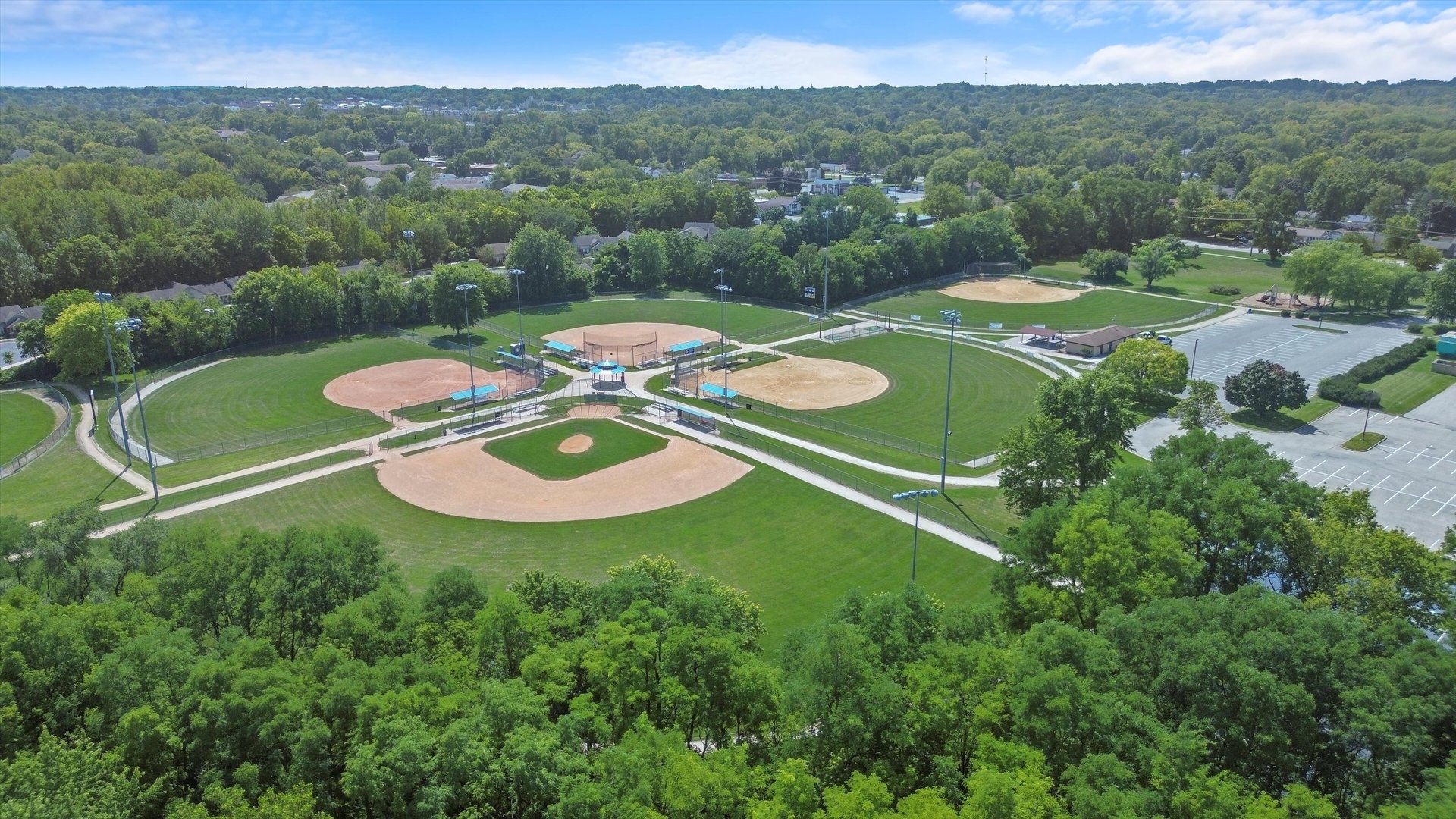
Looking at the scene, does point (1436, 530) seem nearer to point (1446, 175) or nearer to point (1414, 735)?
point (1414, 735)

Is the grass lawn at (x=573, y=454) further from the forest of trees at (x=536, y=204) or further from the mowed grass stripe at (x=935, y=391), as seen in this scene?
the forest of trees at (x=536, y=204)

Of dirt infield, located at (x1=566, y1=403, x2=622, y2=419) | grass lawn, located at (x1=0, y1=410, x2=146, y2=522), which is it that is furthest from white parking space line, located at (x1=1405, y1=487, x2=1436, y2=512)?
grass lawn, located at (x1=0, y1=410, x2=146, y2=522)

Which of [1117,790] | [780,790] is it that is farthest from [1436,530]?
[780,790]

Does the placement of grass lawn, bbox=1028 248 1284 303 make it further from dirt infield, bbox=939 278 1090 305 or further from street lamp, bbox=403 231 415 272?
street lamp, bbox=403 231 415 272

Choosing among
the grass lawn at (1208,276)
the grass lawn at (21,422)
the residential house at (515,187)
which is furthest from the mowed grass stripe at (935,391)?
the residential house at (515,187)

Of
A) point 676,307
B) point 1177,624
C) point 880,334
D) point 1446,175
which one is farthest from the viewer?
point 1446,175

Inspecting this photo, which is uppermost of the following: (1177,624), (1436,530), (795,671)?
(1177,624)

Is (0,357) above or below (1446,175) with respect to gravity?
below
